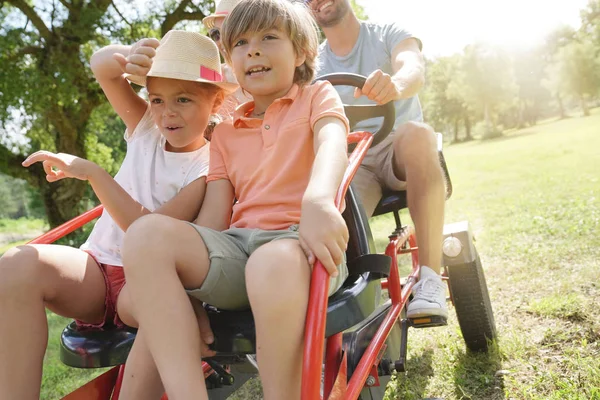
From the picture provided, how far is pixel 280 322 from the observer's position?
114 centimetres

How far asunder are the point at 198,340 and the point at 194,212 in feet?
1.84

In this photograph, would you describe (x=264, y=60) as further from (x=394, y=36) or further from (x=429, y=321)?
(x=394, y=36)

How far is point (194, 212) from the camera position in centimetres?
170

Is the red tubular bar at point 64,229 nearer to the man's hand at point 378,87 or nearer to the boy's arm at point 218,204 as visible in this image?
the boy's arm at point 218,204

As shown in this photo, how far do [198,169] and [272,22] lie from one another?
0.51m

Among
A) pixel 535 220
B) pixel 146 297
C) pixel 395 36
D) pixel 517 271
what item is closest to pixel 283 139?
pixel 146 297

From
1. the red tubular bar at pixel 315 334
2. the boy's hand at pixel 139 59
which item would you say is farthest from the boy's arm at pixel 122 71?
the red tubular bar at pixel 315 334

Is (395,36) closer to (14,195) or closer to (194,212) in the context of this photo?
(194,212)

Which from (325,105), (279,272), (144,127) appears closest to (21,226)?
(144,127)

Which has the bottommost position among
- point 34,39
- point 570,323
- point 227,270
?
point 570,323

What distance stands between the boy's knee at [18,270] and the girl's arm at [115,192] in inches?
8.9

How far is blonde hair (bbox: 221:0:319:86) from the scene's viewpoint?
153cm

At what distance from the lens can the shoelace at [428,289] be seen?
6.40ft

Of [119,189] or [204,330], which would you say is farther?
[119,189]
